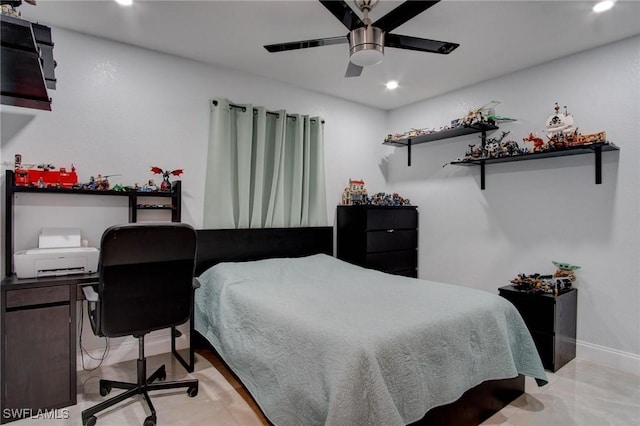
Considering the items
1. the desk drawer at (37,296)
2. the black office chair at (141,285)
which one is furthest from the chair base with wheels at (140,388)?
the desk drawer at (37,296)

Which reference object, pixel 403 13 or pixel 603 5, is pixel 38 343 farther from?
pixel 603 5

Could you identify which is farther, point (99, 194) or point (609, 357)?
point (609, 357)

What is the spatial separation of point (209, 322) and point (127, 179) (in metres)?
1.36

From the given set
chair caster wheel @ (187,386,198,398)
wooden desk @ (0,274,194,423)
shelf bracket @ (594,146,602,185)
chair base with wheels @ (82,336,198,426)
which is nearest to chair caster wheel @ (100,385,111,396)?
chair base with wheels @ (82,336,198,426)

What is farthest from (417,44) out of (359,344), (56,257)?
(56,257)

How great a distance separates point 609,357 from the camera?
2.79 meters

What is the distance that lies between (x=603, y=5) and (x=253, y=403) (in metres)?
3.47

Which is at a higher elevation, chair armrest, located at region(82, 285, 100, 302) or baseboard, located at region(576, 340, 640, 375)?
chair armrest, located at region(82, 285, 100, 302)

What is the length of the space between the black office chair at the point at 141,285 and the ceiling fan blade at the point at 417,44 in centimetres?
167

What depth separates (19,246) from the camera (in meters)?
2.43

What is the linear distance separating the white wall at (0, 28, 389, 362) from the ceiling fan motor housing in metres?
1.77

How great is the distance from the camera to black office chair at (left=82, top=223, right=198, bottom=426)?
1888 mm

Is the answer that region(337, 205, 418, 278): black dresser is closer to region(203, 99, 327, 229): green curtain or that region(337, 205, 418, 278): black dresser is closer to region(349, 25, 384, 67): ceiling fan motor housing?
region(203, 99, 327, 229): green curtain

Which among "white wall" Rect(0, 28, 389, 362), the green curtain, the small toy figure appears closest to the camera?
"white wall" Rect(0, 28, 389, 362)
